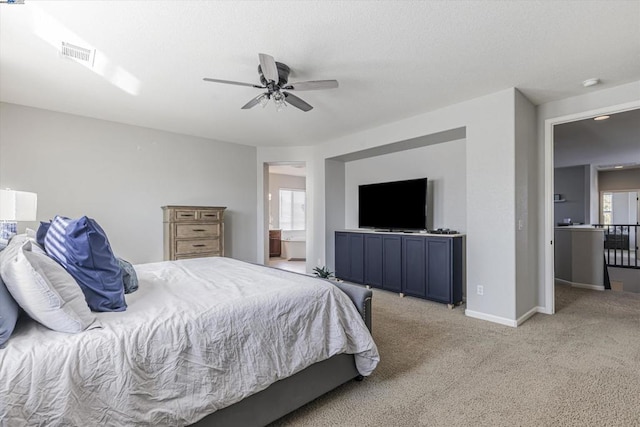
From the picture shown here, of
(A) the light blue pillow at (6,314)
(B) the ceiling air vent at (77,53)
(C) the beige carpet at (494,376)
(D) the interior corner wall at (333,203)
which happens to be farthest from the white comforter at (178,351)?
(D) the interior corner wall at (333,203)

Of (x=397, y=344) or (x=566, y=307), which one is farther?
(x=566, y=307)

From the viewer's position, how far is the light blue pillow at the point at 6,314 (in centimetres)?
109

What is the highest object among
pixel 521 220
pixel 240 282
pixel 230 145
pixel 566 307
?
pixel 230 145

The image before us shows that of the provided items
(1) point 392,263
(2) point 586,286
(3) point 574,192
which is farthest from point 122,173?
(3) point 574,192

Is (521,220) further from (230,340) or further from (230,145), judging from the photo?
(230,145)

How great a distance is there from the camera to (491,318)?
11.0 ft

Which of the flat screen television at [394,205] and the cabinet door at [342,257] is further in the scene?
the cabinet door at [342,257]

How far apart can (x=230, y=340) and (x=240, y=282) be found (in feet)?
1.96

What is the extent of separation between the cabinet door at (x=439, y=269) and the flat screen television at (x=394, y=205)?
436 millimetres

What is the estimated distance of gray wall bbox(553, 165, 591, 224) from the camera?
26.0 ft

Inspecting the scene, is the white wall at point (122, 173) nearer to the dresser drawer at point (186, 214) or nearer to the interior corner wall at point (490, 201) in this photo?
the dresser drawer at point (186, 214)

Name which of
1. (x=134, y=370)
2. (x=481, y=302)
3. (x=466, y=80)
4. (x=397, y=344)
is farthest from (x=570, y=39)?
(x=134, y=370)

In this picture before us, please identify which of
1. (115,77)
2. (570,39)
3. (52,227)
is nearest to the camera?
(52,227)

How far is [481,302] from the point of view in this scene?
347 centimetres
